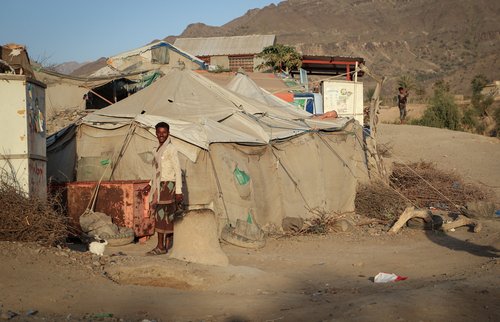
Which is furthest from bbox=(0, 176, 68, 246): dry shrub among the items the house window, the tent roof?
the house window

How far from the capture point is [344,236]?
11.0 meters

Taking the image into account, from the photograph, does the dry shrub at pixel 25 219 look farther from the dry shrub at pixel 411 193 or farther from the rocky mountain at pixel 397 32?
the rocky mountain at pixel 397 32

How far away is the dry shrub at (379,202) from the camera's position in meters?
12.3

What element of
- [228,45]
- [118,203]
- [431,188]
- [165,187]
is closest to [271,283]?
[165,187]

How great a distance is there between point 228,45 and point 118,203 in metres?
32.5

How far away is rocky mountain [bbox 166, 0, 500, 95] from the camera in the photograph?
69750 mm

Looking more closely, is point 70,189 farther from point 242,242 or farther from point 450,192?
point 450,192

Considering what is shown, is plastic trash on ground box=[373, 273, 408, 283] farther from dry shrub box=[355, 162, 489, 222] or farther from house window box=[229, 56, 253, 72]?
house window box=[229, 56, 253, 72]

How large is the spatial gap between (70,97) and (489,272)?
1352 centimetres

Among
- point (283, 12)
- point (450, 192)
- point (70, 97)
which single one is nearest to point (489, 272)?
point (450, 192)

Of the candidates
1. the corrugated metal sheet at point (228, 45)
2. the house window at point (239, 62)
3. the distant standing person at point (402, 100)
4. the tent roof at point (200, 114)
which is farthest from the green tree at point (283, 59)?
the tent roof at point (200, 114)

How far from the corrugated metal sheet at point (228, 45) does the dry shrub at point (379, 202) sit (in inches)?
1060

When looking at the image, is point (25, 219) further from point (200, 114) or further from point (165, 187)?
point (200, 114)

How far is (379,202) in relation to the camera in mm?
12469
